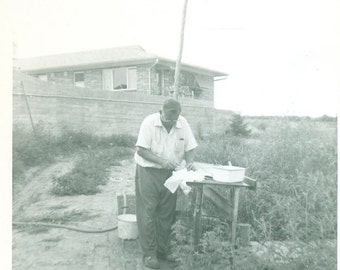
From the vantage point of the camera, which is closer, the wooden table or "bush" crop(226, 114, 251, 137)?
the wooden table

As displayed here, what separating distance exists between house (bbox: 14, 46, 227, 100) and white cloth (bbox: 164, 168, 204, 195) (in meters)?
14.6

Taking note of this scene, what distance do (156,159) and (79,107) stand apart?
30.0 feet

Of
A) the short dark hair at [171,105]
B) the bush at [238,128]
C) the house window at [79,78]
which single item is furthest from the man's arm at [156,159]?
the house window at [79,78]

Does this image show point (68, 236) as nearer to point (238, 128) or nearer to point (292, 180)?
point (292, 180)

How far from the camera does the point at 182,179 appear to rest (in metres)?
3.87

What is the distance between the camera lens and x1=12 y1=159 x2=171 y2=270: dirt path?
4301 mm

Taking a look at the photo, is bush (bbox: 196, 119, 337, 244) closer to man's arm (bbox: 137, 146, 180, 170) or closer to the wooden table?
the wooden table

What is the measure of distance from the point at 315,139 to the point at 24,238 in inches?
162

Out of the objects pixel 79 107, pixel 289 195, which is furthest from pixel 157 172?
pixel 79 107

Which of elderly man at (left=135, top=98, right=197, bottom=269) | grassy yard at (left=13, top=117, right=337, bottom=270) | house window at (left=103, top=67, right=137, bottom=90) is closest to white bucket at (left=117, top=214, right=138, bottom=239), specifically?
elderly man at (left=135, top=98, right=197, bottom=269)

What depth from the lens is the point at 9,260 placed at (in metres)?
3.62

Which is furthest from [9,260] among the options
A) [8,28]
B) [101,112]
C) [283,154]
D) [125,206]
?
[101,112]

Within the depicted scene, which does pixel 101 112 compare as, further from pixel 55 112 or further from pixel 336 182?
pixel 336 182

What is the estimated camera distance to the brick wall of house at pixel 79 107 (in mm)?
10664
